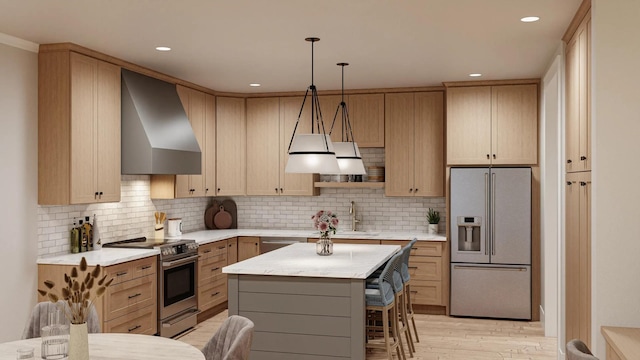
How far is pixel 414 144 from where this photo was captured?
749cm

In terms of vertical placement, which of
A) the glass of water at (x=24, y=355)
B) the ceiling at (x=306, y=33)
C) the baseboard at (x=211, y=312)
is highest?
the ceiling at (x=306, y=33)

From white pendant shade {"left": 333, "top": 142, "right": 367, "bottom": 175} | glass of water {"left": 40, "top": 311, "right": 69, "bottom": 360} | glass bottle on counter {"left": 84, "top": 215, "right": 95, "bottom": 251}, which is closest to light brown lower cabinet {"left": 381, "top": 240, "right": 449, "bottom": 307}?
white pendant shade {"left": 333, "top": 142, "right": 367, "bottom": 175}

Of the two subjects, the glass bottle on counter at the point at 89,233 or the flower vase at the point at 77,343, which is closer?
the flower vase at the point at 77,343

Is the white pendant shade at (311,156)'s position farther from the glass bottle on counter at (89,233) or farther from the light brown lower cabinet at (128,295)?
the glass bottle on counter at (89,233)

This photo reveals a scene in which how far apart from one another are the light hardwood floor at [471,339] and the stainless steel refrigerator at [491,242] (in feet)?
0.76

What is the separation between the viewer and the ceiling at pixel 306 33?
405cm

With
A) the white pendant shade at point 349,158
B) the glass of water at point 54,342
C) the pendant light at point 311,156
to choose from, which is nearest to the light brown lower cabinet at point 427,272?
the white pendant shade at point 349,158

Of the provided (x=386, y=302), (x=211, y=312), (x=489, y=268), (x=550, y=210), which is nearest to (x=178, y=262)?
(x=211, y=312)

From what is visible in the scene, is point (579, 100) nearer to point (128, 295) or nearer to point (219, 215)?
point (128, 295)

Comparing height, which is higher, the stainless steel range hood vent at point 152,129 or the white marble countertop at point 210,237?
the stainless steel range hood vent at point 152,129

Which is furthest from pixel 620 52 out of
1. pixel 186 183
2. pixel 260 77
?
pixel 186 183

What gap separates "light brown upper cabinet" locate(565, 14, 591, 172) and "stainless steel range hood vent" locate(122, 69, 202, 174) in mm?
3675

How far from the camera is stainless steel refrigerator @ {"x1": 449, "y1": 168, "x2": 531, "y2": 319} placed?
6844mm

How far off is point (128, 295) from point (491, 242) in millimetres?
3982
